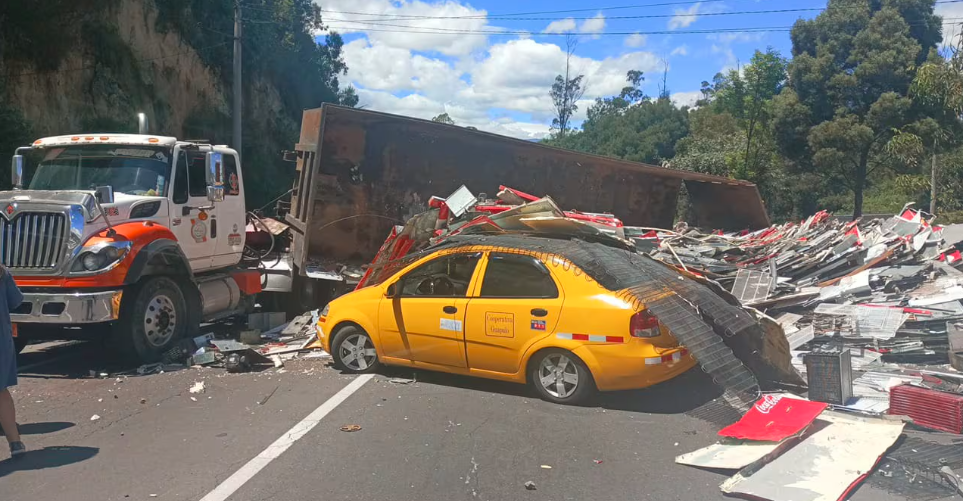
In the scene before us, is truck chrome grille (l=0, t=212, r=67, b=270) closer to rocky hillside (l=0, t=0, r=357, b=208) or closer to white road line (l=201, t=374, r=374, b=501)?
white road line (l=201, t=374, r=374, b=501)

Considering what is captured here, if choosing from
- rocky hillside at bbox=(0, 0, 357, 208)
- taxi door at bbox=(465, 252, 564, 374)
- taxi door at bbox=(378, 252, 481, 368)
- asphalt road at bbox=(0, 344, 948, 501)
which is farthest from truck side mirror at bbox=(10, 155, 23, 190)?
rocky hillside at bbox=(0, 0, 357, 208)

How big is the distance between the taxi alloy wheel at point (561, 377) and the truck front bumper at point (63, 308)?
15.4 feet

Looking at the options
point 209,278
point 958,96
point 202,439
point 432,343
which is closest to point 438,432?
point 432,343

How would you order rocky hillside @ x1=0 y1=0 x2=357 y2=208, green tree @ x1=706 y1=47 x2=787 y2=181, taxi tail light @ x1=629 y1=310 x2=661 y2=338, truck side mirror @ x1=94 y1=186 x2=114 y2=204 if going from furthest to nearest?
green tree @ x1=706 y1=47 x2=787 y2=181
rocky hillside @ x1=0 y1=0 x2=357 y2=208
truck side mirror @ x1=94 y1=186 x2=114 y2=204
taxi tail light @ x1=629 y1=310 x2=661 y2=338

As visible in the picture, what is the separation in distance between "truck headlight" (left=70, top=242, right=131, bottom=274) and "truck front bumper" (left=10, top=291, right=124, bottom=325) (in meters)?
0.27

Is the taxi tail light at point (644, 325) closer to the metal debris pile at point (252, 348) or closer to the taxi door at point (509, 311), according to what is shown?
the taxi door at point (509, 311)

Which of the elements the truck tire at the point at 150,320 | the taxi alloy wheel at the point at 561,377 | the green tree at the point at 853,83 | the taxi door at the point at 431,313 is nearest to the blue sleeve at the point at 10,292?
the truck tire at the point at 150,320

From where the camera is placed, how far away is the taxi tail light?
5.86 m

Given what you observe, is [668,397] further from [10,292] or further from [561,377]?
[10,292]

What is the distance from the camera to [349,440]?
5422 mm

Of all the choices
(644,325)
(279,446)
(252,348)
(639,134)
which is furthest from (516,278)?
(639,134)

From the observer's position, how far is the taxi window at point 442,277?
6.81 metres

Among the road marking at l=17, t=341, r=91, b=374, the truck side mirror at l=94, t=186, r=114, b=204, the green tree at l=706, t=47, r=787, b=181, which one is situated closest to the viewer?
the truck side mirror at l=94, t=186, r=114, b=204

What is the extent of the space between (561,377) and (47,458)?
4.17 meters
